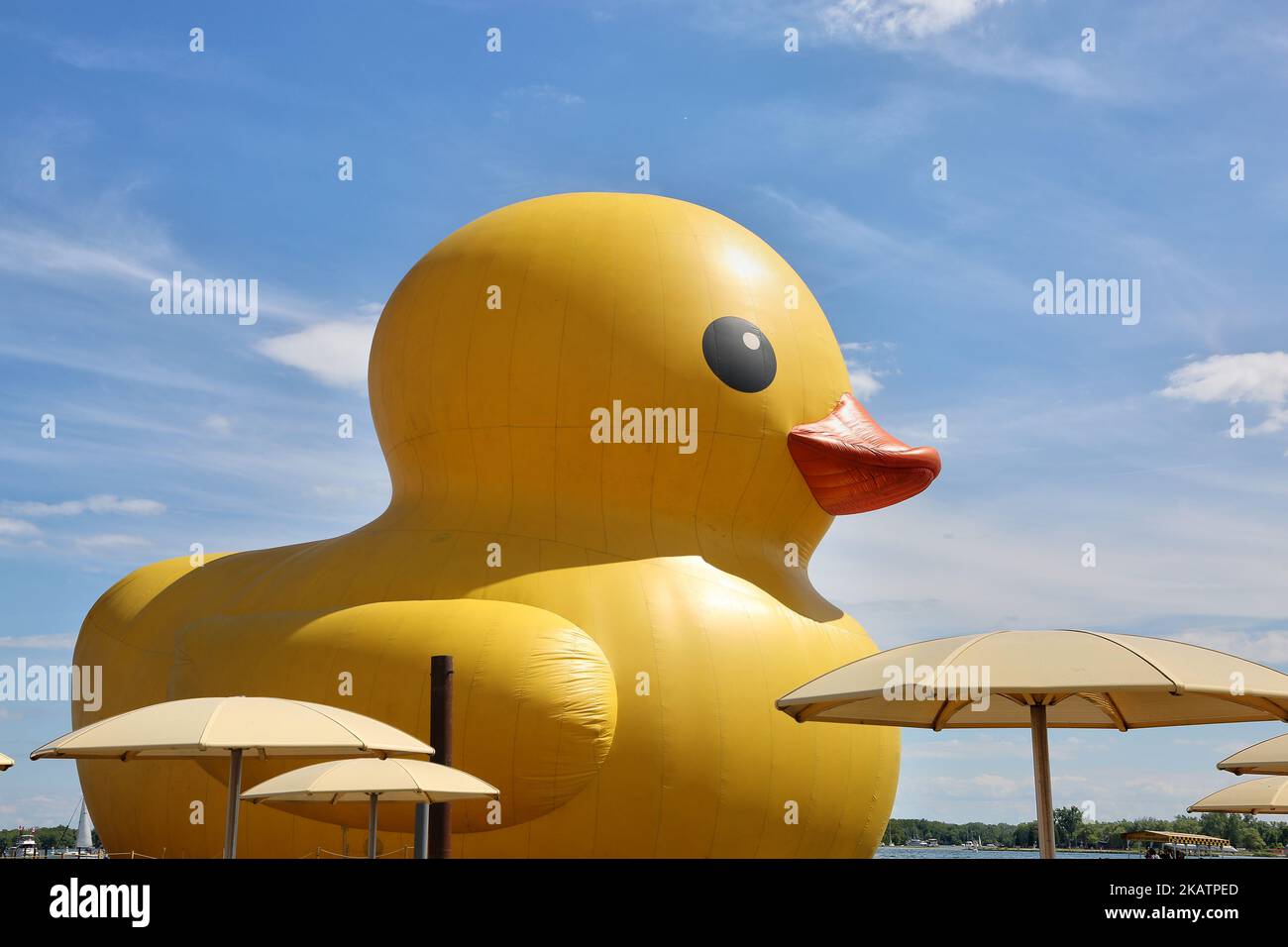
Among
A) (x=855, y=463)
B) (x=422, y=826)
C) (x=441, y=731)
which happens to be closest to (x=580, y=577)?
(x=441, y=731)

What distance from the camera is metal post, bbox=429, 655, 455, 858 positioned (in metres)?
13.0

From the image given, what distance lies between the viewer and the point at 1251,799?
15.6 metres

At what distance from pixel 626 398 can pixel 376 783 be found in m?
5.59

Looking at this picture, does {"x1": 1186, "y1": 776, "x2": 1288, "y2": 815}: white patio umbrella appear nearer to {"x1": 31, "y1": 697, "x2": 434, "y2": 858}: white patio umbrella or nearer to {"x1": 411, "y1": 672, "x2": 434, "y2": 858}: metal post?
{"x1": 411, "y1": 672, "x2": 434, "y2": 858}: metal post

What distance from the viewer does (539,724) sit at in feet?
43.7

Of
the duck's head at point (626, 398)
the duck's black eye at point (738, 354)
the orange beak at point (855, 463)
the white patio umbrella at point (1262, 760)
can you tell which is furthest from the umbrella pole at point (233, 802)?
the white patio umbrella at point (1262, 760)

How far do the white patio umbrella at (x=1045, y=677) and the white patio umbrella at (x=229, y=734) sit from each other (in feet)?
11.0

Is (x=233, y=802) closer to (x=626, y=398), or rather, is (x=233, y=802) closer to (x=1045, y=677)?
(x=1045, y=677)

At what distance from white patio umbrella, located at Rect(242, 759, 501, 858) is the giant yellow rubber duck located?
1.24 meters

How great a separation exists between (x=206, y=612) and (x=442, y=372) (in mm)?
3860

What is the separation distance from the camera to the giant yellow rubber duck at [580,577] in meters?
13.7

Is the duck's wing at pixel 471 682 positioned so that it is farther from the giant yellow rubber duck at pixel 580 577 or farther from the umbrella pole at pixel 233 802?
the umbrella pole at pixel 233 802
